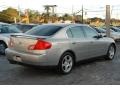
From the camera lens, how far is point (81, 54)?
8.16 m

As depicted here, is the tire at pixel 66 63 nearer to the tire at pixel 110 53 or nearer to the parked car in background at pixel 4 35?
the tire at pixel 110 53

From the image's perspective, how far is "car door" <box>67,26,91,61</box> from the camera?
7.88m

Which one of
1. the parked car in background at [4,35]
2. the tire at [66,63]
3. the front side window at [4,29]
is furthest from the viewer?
the front side window at [4,29]

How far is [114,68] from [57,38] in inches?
91.0

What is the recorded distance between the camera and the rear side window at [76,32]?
7.96 metres

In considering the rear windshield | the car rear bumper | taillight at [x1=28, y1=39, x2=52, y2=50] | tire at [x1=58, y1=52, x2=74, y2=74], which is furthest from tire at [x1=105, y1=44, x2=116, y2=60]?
taillight at [x1=28, y1=39, x2=52, y2=50]

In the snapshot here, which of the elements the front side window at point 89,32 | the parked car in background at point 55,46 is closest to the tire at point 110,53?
the parked car in background at point 55,46

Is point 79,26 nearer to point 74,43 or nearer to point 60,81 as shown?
point 74,43

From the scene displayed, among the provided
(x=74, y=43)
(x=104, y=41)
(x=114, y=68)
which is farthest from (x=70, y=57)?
(x=104, y=41)

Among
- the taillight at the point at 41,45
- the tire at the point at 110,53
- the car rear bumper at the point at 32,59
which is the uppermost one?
the taillight at the point at 41,45

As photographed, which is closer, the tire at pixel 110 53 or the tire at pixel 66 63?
the tire at pixel 66 63

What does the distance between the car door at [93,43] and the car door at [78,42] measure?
0.23 meters

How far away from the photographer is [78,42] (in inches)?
316

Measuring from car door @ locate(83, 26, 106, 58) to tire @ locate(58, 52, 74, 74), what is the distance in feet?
3.20
